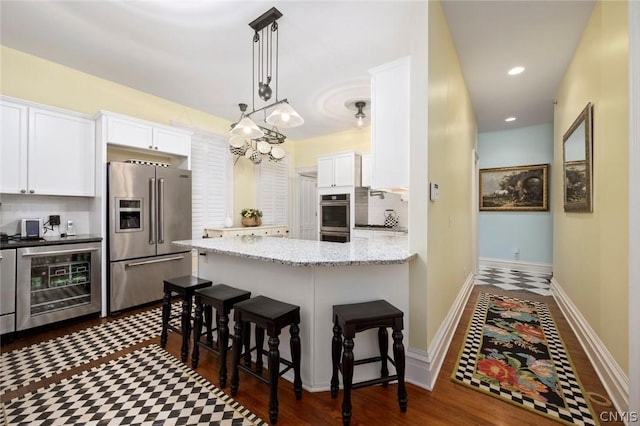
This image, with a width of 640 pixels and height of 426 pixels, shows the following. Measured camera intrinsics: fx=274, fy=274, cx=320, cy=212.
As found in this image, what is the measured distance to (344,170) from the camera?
4871 mm

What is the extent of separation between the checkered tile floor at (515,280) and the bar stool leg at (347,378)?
3768 millimetres

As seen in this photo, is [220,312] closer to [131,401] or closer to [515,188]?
[131,401]

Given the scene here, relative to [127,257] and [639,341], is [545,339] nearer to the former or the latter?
[639,341]

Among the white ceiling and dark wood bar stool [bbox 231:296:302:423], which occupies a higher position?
the white ceiling

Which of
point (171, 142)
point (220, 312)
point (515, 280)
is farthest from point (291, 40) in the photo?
point (515, 280)

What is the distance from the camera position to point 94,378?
1963mm

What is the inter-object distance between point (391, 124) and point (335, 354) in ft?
5.71

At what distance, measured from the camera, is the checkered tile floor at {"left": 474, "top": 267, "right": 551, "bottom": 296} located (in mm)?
4203

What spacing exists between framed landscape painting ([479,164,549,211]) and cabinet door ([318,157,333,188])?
328 centimetres

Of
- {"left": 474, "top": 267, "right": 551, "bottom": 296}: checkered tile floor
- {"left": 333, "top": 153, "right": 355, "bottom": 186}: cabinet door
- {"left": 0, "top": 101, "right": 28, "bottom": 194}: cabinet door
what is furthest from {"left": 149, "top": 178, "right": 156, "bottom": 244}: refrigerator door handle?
{"left": 474, "top": 267, "right": 551, "bottom": 296}: checkered tile floor

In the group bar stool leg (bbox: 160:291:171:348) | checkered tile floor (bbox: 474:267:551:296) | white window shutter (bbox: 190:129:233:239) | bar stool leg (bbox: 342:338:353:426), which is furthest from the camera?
white window shutter (bbox: 190:129:233:239)

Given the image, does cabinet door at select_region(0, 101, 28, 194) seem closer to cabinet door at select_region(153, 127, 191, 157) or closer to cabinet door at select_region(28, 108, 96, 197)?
cabinet door at select_region(28, 108, 96, 197)

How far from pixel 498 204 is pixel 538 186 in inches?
28.3

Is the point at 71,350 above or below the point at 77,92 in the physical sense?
below
